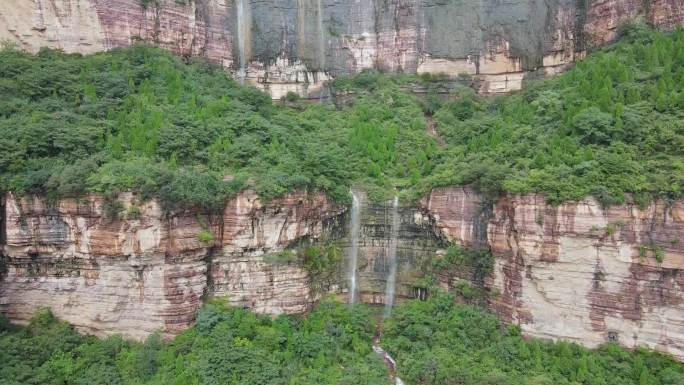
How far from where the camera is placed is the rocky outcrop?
16062 millimetres

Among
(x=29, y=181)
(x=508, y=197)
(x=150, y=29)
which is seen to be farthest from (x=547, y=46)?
(x=29, y=181)

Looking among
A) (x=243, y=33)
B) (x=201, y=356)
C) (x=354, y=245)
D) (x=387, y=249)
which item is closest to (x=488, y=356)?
(x=387, y=249)

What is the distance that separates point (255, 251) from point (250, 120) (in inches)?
289

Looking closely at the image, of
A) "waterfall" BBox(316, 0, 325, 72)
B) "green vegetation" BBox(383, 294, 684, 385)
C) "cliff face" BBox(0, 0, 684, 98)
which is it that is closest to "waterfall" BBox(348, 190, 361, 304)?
"green vegetation" BBox(383, 294, 684, 385)

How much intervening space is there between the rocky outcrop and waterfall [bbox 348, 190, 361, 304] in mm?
6514

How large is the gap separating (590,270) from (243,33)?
28.1 m

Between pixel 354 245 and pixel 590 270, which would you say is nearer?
pixel 590 270

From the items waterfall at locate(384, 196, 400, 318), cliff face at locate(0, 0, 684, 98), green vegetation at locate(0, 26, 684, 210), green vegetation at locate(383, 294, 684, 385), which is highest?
cliff face at locate(0, 0, 684, 98)

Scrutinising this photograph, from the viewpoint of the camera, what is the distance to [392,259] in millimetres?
22969

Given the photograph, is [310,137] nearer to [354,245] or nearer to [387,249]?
[354,245]

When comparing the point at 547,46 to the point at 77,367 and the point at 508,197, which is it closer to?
the point at 508,197

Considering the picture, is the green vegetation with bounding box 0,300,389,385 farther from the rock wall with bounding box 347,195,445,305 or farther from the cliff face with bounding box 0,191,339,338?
the rock wall with bounding box 347,195,445,305

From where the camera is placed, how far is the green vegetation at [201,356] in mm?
16547

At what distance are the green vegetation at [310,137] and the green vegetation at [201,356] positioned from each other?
5434 mm
